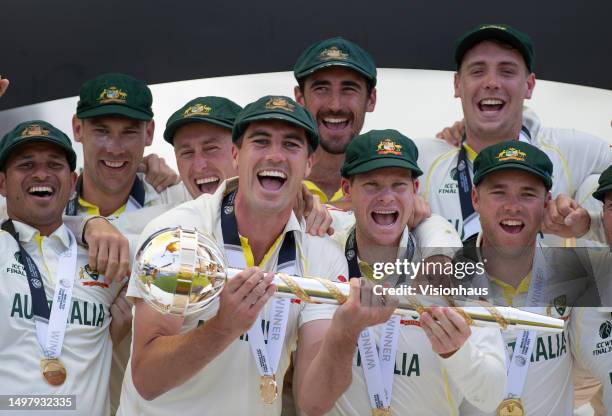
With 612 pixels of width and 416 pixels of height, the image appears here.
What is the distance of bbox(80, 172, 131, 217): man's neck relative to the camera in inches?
174

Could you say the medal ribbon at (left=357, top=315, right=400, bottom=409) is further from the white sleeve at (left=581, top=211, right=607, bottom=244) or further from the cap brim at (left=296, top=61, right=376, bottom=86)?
the cap brim at (left=296, top=61, right=376, bottom=86)

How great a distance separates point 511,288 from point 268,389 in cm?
95

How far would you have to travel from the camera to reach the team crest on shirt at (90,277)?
3939 millimetres

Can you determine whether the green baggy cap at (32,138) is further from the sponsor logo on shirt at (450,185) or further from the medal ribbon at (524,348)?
the medal ribbon at (524,348)

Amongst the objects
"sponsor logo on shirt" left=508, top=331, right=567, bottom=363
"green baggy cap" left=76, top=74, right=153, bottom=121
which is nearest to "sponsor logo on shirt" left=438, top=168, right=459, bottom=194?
"sponsor logo on shirt" left=508, top=331, right=567, bottom=363

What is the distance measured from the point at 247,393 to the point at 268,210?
1.98ft

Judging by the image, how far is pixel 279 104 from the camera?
3.62 m

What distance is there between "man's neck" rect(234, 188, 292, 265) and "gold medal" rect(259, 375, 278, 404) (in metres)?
0.39

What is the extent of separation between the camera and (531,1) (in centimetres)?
501

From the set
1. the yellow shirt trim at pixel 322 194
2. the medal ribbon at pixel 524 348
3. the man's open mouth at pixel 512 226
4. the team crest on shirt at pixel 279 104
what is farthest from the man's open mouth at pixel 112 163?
the medal ribbon at pixel 524 348

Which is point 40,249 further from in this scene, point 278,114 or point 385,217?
point 385,217

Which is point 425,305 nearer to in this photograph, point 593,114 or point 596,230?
point 596,230

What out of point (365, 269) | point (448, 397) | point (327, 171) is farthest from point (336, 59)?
point (448, 397)

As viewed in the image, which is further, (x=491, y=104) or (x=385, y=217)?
(x=491, y=104)
